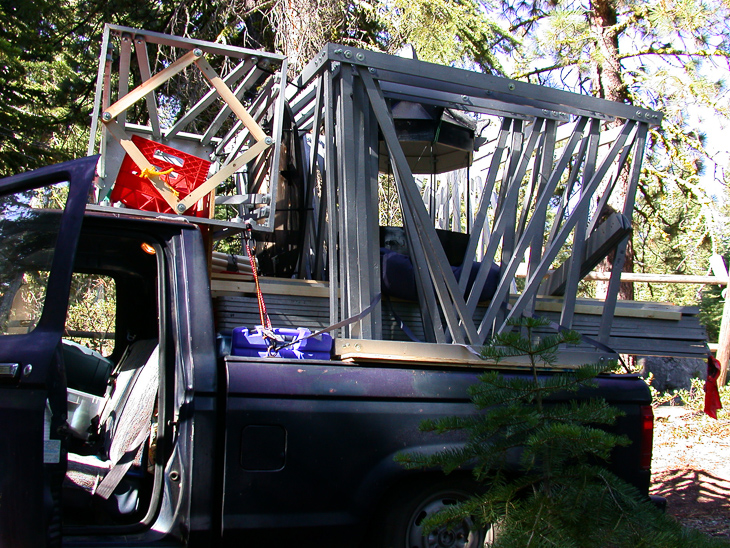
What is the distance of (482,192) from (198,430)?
2.14 m

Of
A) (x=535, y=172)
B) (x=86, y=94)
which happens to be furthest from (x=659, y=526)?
(x=86, y=94)

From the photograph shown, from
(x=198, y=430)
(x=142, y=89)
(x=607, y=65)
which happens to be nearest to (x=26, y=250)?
(x=198, y=430)

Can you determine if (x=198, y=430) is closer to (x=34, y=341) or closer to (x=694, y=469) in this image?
(x=34, y=341)

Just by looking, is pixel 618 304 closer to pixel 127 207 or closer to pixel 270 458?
pixel 270 458

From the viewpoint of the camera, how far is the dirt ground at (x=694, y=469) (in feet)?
16.3

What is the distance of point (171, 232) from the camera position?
9.57 ft

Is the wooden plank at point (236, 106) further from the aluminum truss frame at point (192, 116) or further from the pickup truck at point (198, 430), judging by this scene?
the pickup truck at point (198, 430)

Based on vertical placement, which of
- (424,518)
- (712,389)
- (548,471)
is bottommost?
(424,518)

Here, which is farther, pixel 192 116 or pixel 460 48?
pixel 460 48

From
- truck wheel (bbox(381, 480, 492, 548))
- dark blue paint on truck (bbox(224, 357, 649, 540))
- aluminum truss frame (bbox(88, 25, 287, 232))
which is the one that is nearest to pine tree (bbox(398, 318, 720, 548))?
dark blue paint on truck (bbox(224, 357, 649, 540))

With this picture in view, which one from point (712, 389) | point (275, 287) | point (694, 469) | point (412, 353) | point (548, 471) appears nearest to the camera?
point (548, 471)

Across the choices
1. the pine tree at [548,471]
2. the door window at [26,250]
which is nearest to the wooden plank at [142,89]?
the door window at [26,250]

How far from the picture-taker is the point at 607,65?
33.3ft

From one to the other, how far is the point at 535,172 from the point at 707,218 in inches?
259
